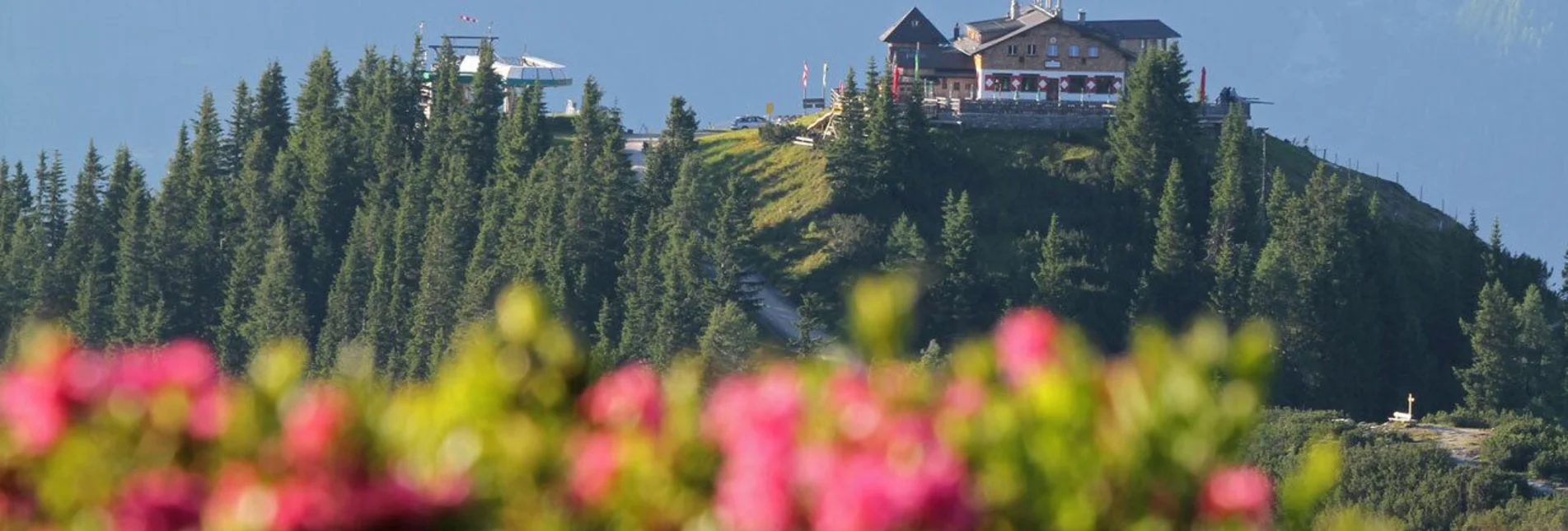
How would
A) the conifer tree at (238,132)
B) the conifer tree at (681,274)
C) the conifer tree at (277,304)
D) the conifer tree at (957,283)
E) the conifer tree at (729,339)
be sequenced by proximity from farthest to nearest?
the conifer tree at (238,132) → the conifer tree at (277,304) → the conifer tree at (957,283) → the conifer tree at (681,274) → the conifer tree at (729,339)

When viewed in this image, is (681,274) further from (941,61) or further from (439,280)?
(941,61)

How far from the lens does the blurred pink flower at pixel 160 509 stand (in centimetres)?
770

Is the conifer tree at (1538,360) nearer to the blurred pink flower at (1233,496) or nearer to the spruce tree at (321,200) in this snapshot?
the spruce tree at (321,200)

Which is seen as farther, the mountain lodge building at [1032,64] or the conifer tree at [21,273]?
the mountain lodge building at [1032,64]

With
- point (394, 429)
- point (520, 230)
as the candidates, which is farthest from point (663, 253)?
point (394, 429)

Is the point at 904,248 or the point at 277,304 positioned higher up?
the point at 904,248

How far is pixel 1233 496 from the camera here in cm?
756

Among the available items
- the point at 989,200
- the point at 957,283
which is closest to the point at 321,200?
the point at 989,200

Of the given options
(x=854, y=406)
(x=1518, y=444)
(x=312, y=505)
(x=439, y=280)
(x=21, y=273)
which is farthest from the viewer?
(x=21, y=273)

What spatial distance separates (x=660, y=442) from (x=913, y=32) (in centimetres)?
10721

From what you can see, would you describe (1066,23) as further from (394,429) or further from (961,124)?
(394,429)

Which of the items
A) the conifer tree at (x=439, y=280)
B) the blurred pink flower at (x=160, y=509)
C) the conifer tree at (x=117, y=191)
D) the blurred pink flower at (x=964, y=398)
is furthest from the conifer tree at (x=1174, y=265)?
the blurred pink flower at (x=160, y=509)

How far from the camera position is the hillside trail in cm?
7031

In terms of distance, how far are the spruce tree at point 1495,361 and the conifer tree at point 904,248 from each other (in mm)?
20835
